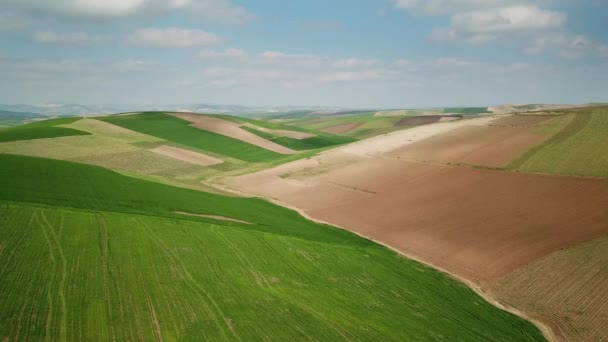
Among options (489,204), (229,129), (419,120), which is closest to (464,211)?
(489,204)

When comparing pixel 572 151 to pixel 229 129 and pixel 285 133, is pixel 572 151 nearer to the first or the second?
pixel 229 129

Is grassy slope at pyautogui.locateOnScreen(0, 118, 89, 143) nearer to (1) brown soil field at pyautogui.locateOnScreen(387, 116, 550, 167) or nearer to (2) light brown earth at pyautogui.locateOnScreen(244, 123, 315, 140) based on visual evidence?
(2) light brown earth at pyautogui.locateOnScreen(244, 123, 315, 140)

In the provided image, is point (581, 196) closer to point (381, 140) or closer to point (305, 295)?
point (305, 295)

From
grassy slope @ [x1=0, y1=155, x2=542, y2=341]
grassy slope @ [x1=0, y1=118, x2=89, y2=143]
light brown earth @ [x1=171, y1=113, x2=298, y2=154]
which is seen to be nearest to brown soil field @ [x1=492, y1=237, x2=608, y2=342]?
grassy slope @ [x1=0, y1=155, x2=542, y2=341]

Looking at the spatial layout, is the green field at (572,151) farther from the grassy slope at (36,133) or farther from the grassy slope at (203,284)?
the grassy slope at (36,133)

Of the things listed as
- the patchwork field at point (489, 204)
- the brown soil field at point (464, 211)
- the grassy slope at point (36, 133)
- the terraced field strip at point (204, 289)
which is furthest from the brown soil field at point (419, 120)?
the terraced field strip at point (204, 289)

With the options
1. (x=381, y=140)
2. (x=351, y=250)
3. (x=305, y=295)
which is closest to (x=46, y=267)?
(x=305, y=295)
